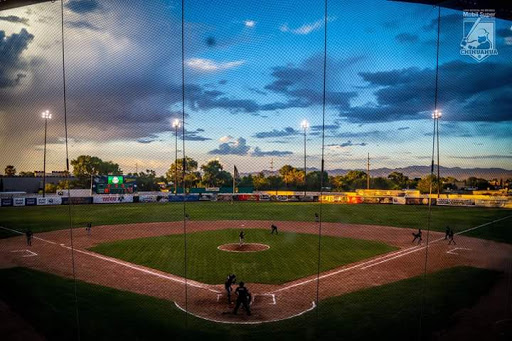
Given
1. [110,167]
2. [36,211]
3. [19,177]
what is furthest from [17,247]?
[110,167]

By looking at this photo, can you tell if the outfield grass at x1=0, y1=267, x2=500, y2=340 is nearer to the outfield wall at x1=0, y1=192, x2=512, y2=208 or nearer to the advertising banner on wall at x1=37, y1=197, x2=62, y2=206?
the outfield wall at x1=0, y1=192, x2=512, y2=208

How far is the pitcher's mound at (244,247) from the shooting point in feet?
56.8

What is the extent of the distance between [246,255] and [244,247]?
6.12 feet

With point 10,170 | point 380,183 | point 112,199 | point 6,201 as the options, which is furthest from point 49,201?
point 380,183

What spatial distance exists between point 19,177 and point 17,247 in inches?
1508

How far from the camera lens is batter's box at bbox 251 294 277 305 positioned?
9.94 metres

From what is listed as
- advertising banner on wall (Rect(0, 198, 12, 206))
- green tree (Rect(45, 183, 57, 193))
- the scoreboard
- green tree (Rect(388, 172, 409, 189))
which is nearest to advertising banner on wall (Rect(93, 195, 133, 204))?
the scoreboard

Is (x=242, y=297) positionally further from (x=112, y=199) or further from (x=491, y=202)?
(x=112, y=199)

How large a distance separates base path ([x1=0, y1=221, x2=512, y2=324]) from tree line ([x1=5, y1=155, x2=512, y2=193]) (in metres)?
20.2

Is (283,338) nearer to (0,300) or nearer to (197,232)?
(0,300)

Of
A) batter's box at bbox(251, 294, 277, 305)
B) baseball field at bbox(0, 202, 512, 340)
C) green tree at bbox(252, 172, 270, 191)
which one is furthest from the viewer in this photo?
green tree at bbox(252, 172, 270, 191)

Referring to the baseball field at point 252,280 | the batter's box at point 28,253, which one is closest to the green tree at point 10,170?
the baseball field at point 252,280

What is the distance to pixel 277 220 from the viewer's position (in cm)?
3059

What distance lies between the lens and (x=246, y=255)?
16156mm
